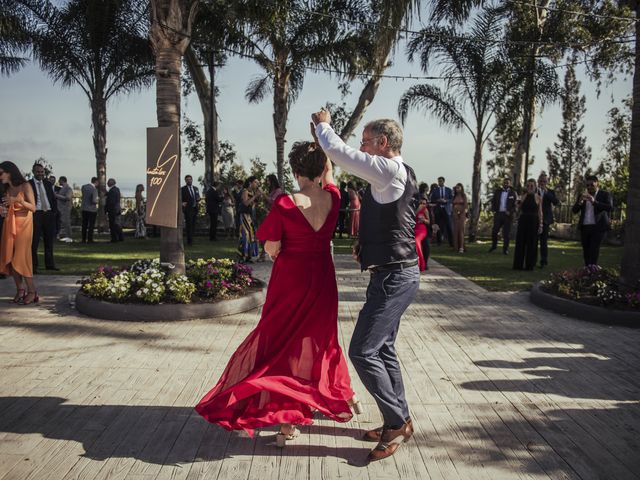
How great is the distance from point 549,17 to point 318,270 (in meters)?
18.9

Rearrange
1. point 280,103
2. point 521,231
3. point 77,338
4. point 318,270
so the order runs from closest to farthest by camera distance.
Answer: point 318,270, point 77,338, point 521,231, point 280,103

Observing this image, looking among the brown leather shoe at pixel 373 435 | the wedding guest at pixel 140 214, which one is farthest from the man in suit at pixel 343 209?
the brown leather shoe at pixel 373 435

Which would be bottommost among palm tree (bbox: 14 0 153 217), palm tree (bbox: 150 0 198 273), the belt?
the belt

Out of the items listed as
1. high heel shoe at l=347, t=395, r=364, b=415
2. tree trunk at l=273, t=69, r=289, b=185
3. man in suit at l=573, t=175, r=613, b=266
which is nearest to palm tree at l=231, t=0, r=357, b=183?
tree trunk at l=273, t=69, r=289, b=185

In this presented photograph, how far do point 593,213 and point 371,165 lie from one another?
8.87 m

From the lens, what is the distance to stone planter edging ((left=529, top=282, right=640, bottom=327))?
711 centimetres

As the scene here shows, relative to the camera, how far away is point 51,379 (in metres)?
4.86

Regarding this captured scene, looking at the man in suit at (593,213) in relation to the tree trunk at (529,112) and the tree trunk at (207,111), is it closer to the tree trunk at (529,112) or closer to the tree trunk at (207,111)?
the tree trunk at (529,112)

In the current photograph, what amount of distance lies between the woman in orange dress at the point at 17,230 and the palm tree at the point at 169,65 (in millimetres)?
1779

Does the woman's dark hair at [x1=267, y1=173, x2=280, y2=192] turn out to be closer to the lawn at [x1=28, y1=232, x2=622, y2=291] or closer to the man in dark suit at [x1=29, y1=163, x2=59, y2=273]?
the lawn at [x1=28, y1=232, x2=622, y2=291]

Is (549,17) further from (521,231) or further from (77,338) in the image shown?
(77,338)

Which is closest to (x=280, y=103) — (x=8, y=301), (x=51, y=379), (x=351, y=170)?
(x=8, y=301)

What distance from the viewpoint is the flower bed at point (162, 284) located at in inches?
286

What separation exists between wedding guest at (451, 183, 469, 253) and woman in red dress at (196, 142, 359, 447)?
12.6 m
